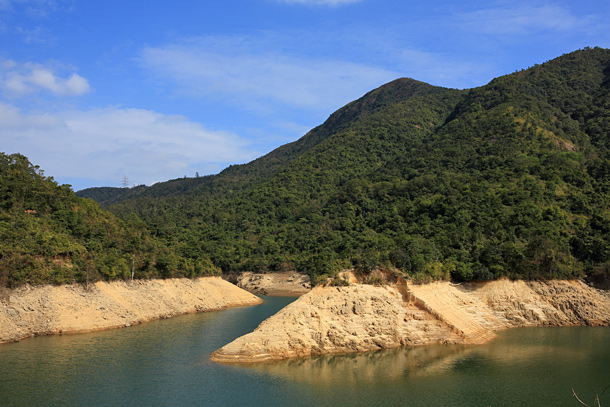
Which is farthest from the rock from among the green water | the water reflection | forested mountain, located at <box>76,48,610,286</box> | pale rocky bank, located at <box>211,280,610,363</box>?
the water reflection

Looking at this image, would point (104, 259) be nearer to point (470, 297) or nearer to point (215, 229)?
point (470, 297)

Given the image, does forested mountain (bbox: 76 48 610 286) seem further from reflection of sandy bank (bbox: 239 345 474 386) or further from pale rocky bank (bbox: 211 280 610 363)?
reflection of sandy bank (bbox: 239 345 474 386)

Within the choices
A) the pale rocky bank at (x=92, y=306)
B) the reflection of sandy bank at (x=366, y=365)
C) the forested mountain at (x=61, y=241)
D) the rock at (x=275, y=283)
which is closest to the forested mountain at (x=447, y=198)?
the rock at (x=275, y=283)

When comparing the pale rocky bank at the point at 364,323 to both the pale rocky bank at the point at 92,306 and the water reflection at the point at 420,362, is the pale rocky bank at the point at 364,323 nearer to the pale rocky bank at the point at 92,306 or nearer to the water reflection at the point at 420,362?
the water reflection at the point at 420,362

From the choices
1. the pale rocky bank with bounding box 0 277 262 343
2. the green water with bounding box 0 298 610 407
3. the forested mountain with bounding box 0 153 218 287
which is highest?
the forested mountain with bounding box 0 153 218 287

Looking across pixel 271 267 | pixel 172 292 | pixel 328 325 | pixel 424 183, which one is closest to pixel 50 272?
pixel 172 292

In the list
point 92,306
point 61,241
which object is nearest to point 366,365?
point 92,306

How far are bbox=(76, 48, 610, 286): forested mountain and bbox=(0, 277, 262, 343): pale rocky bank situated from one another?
12493 mm

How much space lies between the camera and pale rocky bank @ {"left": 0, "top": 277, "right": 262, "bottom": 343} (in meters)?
37.5

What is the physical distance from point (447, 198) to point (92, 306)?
1960 inches

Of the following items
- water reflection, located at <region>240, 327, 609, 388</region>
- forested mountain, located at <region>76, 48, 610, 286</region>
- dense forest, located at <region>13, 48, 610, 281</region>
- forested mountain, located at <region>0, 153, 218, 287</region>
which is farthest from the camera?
forested mountain, located at <region>76, 48, 610, 286</region>

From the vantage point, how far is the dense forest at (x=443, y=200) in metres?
49.0

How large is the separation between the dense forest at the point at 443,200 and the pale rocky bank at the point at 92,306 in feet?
12.5

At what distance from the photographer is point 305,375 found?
1086 inches
